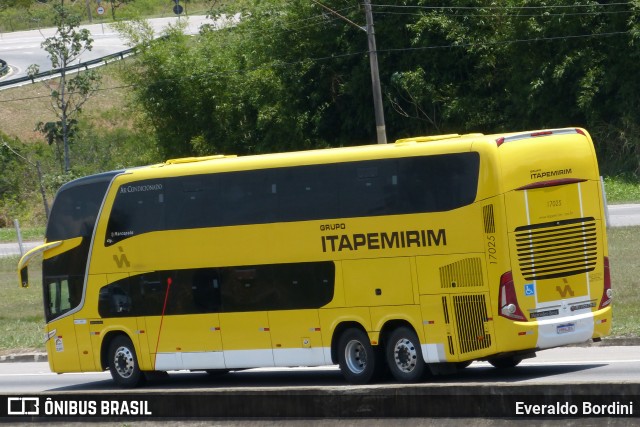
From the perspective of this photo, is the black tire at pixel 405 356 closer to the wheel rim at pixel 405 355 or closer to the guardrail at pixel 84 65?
the wheel rim at pixel 405 355

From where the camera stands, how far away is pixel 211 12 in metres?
65.6

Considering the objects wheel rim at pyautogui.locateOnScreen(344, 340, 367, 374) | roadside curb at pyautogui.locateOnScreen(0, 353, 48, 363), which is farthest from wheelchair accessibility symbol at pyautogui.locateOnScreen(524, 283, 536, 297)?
roadside curb at pyautogui.locateOnScreen(0, 353, 48, 363)

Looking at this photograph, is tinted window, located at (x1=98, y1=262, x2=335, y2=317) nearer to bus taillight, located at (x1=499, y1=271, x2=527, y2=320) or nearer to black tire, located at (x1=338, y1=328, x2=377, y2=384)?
black tire, located at (x1=338, y1=328, x2=377, y2=384)

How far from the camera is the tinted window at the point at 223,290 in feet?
58.2

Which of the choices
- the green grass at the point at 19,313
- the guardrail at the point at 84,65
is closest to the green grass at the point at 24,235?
the green grass at the point at 19,313

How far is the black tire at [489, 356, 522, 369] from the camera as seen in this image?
58.5 feet

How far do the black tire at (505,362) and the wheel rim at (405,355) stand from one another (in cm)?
159

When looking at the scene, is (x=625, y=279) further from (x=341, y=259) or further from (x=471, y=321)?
(x=471, y=321)

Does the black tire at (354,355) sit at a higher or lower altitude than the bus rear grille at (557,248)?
lower

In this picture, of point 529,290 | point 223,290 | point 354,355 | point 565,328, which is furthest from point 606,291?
point 223,290

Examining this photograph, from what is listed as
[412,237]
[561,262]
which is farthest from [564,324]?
[412,237]

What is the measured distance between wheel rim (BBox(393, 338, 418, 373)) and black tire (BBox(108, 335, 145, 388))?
5.13 m

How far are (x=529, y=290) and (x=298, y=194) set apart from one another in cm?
386

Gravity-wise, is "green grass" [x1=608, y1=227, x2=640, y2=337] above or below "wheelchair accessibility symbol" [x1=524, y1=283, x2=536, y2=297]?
below
